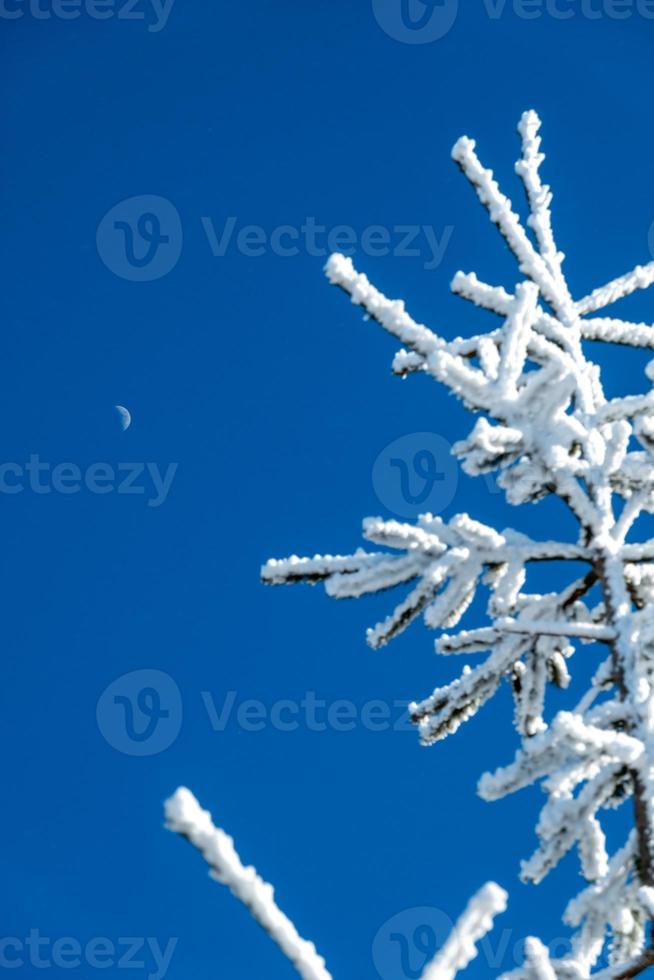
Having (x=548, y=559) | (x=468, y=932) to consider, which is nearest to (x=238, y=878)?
(x=468, y=932)

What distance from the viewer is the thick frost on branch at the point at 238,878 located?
1762mm

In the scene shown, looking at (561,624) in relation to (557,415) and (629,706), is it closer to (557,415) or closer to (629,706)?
(629,706)

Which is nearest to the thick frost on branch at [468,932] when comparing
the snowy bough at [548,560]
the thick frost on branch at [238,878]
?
the thick frost on branch at [238,878]

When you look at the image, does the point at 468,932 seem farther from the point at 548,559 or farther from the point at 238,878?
the point at 548,559

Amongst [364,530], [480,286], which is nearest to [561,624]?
[364,530]

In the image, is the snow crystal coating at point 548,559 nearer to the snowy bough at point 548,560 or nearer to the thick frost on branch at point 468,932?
the snowy bough at point 548,560

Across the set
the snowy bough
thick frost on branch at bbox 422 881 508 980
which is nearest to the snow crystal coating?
the snowy bough

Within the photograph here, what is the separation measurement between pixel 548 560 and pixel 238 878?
2.74 m

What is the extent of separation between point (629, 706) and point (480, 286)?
2.51m

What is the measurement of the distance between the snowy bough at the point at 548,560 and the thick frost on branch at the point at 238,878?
4.00 ft

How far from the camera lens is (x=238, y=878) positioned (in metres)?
1.83

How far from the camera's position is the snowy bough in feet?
11.0

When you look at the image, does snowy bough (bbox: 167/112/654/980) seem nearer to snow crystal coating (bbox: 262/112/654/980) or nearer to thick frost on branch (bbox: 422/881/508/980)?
snow crystal coating (bbox: 262/112/654/980)

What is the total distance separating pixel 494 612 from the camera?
4281mm
